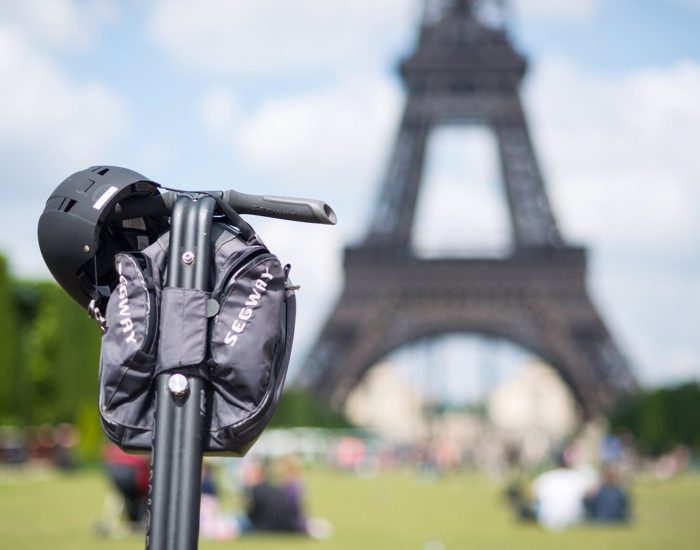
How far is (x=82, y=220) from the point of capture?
2566 millimetres

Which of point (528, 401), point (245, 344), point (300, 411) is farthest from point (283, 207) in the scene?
point (528, 401)

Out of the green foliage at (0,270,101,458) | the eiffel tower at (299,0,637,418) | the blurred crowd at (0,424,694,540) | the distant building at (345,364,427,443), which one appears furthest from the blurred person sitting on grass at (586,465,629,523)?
the distant building at (345,364,427,443)

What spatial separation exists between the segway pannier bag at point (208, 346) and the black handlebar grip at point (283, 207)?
15 cm

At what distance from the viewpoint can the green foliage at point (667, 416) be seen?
152ft

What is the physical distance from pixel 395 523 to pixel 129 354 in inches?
476

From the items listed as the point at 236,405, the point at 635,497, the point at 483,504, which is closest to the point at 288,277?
the point at 236,405

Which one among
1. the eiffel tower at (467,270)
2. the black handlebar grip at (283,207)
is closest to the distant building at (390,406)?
the eiffel tower at (467,270)

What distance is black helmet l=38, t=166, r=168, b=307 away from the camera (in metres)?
2.57

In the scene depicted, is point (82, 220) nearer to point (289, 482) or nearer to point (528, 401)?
point (289, 482)

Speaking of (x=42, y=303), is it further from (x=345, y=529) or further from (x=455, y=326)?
(x=345, y=529)

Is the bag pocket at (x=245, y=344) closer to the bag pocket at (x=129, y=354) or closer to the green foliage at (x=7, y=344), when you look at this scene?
the bag pocket at (x=129, y=354)

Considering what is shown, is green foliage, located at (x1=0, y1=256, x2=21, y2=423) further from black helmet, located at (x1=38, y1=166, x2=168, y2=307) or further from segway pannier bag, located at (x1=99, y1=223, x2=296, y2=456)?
segway pannier bag, located at (x1=99, y1=223, x2=296, y2=456)

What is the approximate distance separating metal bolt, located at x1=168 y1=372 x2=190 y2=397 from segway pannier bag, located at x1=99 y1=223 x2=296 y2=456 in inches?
0.8

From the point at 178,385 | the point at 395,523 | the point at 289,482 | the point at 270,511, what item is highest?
the point at 178,385
